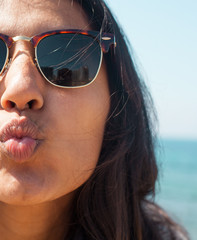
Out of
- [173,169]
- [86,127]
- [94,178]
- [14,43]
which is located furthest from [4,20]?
[173,169]

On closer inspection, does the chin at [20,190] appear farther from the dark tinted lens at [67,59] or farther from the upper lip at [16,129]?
the dark tinted lens at [67,59]

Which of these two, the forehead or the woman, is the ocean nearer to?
the woman

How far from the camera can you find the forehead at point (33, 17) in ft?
5.97

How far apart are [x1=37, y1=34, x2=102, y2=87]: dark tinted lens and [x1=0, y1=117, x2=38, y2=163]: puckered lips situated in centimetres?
28

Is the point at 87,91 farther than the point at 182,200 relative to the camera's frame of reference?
No

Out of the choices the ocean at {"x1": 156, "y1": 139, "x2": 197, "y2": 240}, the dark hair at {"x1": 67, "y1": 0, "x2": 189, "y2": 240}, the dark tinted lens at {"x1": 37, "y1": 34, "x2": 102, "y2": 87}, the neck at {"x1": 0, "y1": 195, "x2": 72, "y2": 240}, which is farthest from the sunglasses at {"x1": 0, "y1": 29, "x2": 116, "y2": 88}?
the ocean at {"x1": 156, "y1": 139, "x2": 197, "y2": 240}

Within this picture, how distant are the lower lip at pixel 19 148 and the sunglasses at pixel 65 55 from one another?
1.09 ft

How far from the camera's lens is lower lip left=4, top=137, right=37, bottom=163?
1.66 metres

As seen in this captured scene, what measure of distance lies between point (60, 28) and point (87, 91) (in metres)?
0.36

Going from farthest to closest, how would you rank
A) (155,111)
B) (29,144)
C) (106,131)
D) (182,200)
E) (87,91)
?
(182,200) < (155,111) < (106,131) < (87,91) < (29,144)

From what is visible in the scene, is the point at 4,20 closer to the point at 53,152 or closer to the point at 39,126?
the point at 39,126

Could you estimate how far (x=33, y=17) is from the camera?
6.08 feet

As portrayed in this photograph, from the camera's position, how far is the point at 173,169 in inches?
1569

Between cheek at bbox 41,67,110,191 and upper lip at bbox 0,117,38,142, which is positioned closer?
upper lip at bbox 0,117,38,142
